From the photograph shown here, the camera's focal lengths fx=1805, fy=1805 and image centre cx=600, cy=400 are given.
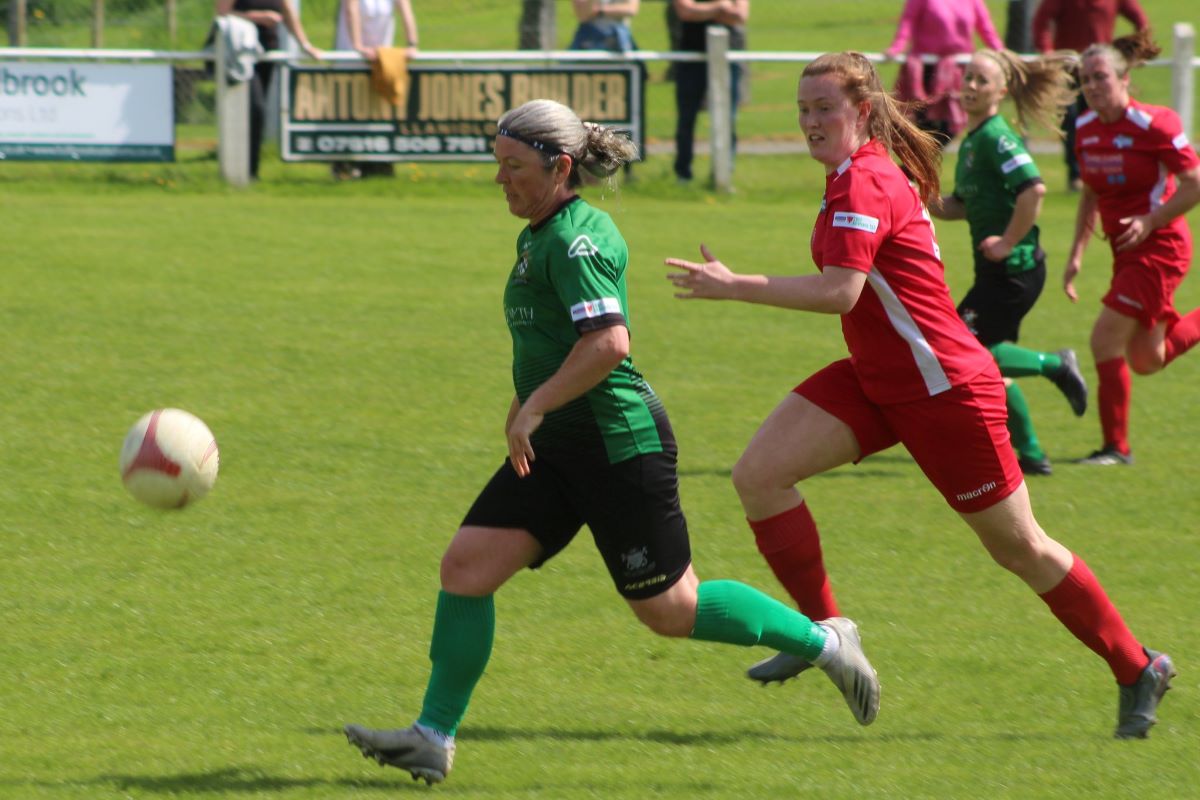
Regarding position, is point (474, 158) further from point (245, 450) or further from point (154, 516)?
point (154, 516)

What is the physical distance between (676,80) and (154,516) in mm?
10718

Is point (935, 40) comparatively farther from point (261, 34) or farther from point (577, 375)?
point (577, 375)

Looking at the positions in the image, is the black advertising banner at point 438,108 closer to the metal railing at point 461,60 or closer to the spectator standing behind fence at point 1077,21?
the metal railing at point 461,60

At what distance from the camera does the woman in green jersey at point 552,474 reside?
179 inches

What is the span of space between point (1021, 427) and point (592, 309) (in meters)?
4.45

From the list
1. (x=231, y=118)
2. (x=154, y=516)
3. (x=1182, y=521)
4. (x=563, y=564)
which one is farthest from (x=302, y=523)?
(x=231, y=118)

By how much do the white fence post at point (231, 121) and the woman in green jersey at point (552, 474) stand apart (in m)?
12.1

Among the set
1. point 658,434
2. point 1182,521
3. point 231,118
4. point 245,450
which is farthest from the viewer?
point 231,118

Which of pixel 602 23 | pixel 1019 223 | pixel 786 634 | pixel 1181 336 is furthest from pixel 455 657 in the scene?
pixel 602 23

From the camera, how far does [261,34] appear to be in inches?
655

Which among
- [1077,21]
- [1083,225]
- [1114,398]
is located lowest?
[1114,398]

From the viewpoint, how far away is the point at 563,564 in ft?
22.4

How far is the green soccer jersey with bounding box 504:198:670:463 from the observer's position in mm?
4461

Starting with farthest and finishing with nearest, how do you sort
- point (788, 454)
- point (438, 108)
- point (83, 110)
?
point (438, 108), point (83, 110), point (788, 454)
